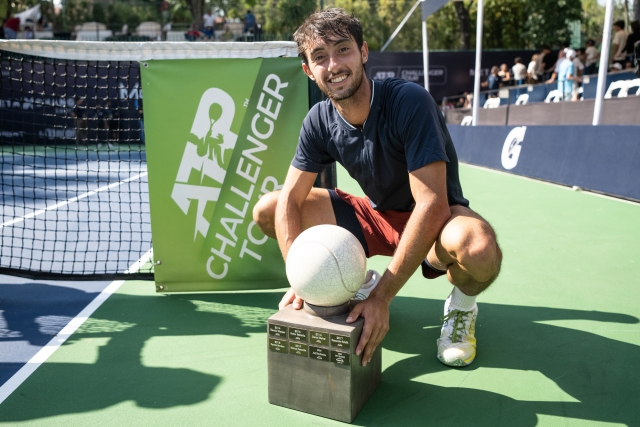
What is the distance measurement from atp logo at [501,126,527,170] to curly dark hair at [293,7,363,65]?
863 cm

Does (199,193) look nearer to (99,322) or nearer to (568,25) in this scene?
(99,322)

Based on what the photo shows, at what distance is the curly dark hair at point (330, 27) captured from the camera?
2697mm

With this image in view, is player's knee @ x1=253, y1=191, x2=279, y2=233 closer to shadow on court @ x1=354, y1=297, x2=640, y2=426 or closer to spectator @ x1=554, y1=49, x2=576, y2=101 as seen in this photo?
shadow on court @ x1=354, y1=297, x2=640, y2=426

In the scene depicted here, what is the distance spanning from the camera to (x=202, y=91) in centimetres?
371

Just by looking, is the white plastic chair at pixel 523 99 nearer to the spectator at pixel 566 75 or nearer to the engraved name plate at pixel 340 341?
the spectator at pixel 566 75

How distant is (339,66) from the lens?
8.86 feet

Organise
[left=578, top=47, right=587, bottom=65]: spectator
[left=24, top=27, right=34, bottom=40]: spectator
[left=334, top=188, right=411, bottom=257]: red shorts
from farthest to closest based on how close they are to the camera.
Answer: [left=24, top=27, right=34, bottom=40]: spectator < [left=578, top=47, right=587, bottom=65]: spectator < [left=334, top=188, right=411, bottom=257]: red shorts

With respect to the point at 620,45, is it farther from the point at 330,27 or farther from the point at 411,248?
the point at 411,248

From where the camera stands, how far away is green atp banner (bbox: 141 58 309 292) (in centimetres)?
371

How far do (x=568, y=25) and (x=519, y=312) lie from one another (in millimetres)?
36625

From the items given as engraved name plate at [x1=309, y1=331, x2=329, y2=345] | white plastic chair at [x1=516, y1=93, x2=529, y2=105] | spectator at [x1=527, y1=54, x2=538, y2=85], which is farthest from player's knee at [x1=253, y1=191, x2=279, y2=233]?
spectator at [x1=527, y1=54, x2=538, y2=85]

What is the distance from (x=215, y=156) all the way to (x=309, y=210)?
903 millimetres

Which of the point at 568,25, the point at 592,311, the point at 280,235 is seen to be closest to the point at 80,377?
the point at 280,235

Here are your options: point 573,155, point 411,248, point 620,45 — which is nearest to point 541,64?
point 620,45
